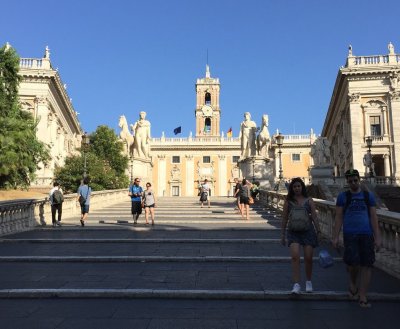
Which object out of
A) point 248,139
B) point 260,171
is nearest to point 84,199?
point 260,171

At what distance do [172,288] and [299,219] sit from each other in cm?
198

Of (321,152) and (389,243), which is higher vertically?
(321,152)

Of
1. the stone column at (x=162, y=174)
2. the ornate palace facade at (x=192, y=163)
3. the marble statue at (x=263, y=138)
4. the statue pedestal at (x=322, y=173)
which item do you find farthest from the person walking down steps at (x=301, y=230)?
the stone column at (x=162, y=174)

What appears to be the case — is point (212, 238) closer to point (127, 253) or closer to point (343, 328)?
point (127, 253)

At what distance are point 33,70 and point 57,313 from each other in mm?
36753

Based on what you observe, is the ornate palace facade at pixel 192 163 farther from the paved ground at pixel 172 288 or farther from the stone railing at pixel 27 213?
the paved ground at pixel 172 288

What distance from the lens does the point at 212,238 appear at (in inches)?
368

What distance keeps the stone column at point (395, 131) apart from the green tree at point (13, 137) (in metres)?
31.2

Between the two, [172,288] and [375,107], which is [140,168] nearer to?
[172,288]

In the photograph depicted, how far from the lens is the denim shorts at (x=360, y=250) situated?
15.1 feet

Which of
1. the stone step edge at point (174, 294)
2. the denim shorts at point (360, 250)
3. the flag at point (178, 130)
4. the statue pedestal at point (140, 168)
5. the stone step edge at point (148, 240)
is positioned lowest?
the stone step edge at point (174, 294)

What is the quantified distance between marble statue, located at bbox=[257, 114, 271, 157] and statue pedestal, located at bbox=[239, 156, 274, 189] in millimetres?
530

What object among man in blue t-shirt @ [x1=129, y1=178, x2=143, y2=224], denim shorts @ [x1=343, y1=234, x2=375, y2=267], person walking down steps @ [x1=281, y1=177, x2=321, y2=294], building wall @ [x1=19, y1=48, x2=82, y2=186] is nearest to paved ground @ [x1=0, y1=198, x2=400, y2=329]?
person walking down steps @ [x1=281, y1=177, x2=321, y2=294]

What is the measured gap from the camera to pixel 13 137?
73.4 ft
